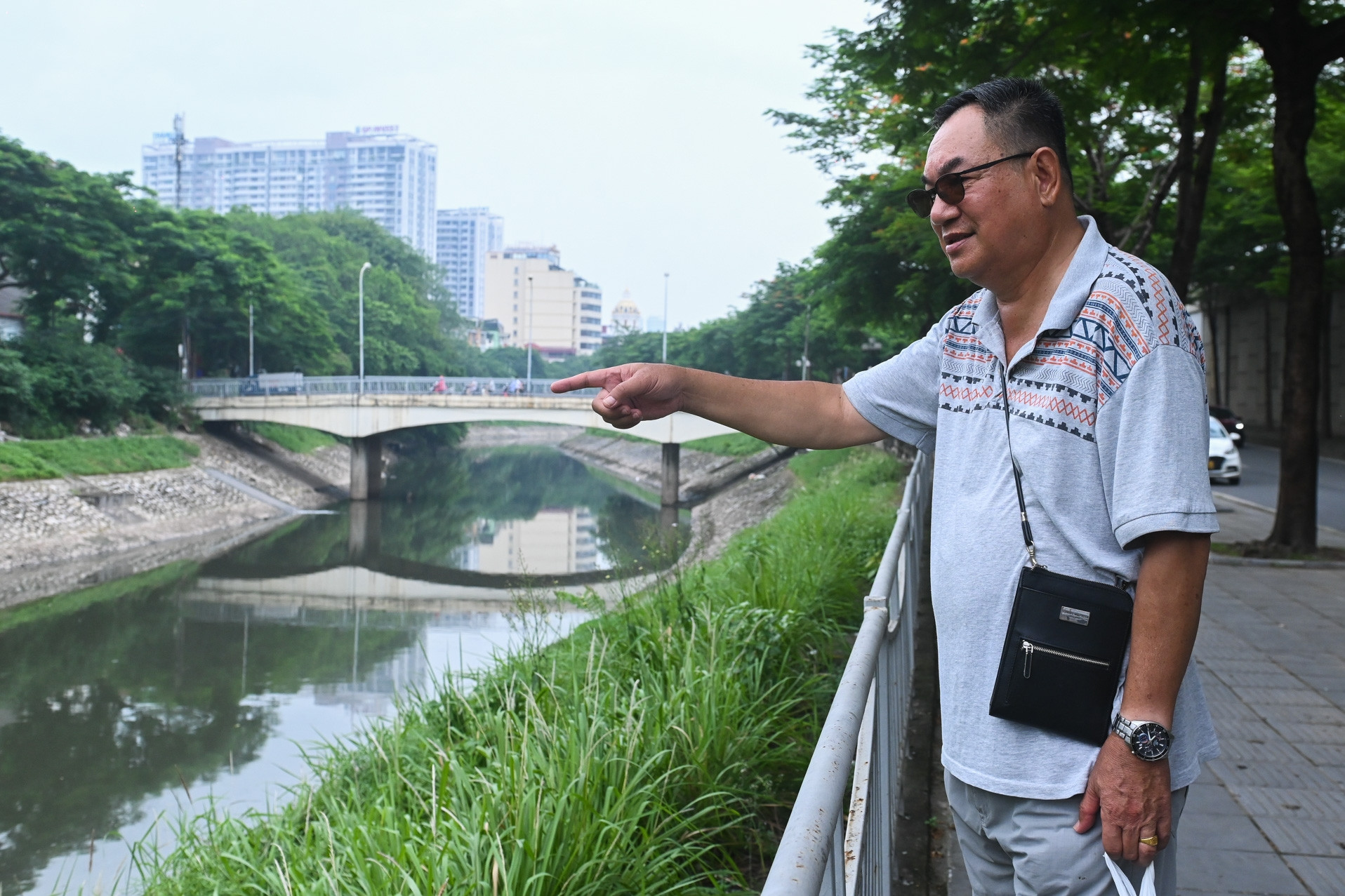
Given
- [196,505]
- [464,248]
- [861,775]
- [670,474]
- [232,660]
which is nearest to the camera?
[861,775]

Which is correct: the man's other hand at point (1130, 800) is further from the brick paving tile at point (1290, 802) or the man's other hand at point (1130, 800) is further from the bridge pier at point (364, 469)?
the bridge pier at point (364, 469)

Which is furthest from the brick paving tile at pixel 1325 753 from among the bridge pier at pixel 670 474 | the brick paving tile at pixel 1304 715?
the bridge pier at pixel 670 474

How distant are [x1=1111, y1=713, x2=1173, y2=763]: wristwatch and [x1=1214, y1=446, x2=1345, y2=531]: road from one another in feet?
38.5

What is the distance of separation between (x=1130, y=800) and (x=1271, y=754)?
314 cm

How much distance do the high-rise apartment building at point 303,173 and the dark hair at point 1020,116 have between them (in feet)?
483

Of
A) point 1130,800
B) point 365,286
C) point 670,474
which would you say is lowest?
point 670,474

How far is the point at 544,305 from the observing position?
112 m

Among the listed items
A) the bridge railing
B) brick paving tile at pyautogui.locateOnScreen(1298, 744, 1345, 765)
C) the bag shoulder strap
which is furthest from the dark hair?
the bridge railing

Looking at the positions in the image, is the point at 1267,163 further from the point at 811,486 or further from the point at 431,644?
the point at 431,644

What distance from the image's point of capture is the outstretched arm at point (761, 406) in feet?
6.47

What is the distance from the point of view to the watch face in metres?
1.44

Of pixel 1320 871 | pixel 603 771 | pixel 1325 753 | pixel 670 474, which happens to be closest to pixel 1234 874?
pixel 1320 871

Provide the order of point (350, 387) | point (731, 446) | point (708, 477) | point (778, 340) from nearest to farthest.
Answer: point (350, 387)
point (778, 340)
point (708, 477)
point (731, 446)

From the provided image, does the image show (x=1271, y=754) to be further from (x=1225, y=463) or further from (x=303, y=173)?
(x=303, y=173)
